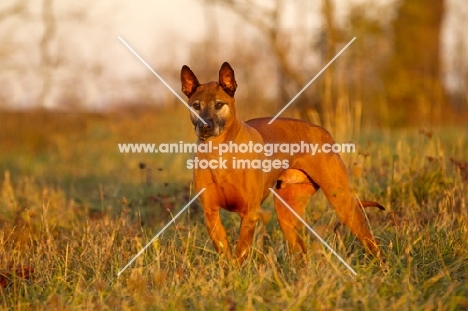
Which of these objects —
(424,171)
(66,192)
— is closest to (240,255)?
(424,171)

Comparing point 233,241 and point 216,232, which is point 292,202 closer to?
point 233,241

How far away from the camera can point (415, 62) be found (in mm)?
21516

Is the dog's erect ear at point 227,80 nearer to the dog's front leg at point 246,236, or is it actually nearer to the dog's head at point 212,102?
the dog's head at point 212,102

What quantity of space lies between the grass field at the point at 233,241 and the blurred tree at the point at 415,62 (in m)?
11.8

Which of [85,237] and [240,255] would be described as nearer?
[240,255]

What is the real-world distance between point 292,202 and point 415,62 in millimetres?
16383

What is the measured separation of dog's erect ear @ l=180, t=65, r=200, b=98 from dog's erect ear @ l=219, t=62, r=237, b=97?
234mm

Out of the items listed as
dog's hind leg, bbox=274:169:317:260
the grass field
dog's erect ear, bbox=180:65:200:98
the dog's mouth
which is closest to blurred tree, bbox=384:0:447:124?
the grass field

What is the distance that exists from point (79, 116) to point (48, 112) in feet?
3.57

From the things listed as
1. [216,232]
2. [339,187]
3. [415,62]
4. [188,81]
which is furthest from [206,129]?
[415,62]

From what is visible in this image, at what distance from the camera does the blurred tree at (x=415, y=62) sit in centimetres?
2094

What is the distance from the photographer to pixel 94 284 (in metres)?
4.84

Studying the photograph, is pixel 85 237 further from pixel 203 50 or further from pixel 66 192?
pixel 203 50

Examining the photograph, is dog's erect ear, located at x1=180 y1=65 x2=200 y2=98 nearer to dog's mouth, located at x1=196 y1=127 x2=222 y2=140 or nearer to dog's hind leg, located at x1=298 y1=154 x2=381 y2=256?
dog's mouth, located at x1=196 y1=127 x2=222 y2=140
